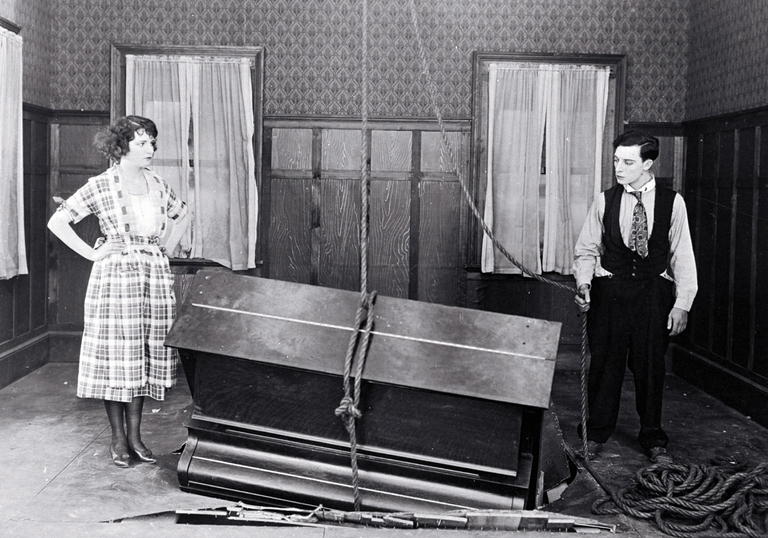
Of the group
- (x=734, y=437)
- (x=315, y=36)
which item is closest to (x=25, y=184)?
(x=315, y=36)

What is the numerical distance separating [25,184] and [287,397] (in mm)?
3439

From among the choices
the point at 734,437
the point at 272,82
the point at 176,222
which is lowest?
the point at 734,437

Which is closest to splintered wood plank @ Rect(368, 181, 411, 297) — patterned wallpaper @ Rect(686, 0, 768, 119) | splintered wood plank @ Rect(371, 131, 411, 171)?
splintered wood plank @ Rect(371, 131, 411, 171)

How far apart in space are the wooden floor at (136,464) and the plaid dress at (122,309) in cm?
39

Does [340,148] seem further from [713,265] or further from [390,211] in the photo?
[713,265]

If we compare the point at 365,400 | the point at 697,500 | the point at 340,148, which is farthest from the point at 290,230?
the point at 697,500

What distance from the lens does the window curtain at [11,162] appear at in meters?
5.34

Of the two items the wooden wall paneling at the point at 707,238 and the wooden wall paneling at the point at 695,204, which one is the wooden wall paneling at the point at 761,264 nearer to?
the wooden wall paneling at the point at 707,238

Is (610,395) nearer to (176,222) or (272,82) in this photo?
(176,222)

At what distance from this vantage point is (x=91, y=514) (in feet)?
11.2

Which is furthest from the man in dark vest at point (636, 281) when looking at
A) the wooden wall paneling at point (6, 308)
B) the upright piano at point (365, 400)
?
the wooden wall paneling at point (6, 308)

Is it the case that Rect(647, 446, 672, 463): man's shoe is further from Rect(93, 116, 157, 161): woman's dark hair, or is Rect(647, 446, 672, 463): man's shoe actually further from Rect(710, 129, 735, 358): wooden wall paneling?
Rect(93, 116, 157, 161): woman's dark hair

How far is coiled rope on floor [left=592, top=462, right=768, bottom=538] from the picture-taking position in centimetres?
341

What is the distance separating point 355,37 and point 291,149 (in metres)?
0.94
